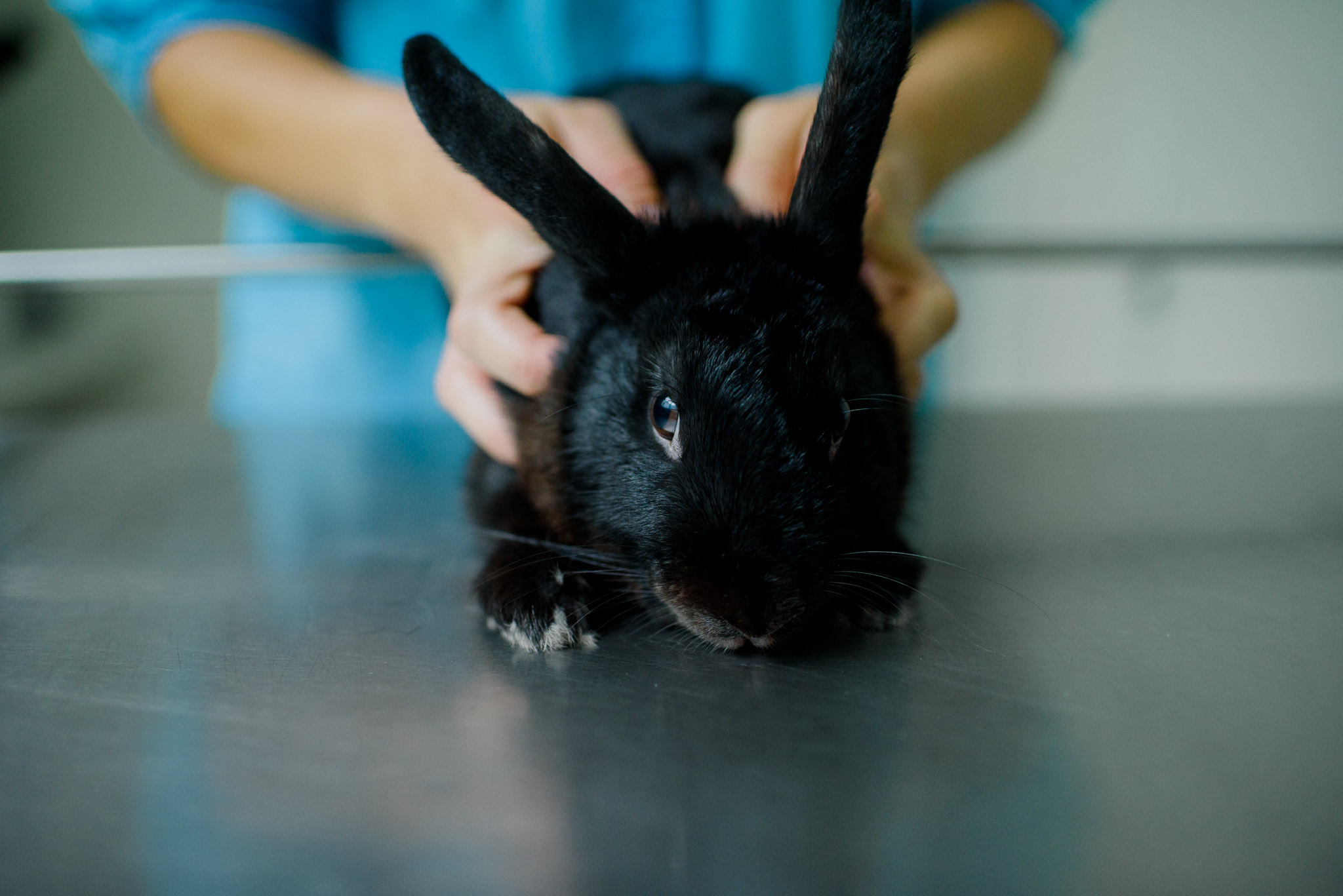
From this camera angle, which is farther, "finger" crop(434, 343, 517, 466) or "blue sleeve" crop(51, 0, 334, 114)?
"blue sleeve" crop(51, 0, 334, 114)

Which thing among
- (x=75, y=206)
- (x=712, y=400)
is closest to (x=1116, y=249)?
(x=712, y=400)

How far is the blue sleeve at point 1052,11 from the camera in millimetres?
1801

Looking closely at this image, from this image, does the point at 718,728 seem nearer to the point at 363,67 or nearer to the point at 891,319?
the point at 891,319

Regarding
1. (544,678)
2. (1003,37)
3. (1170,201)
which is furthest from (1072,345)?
(544,678)

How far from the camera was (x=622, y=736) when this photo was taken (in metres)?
0.67

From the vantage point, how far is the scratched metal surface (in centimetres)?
53

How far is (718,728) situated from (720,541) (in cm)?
17

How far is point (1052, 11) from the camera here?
1.81m

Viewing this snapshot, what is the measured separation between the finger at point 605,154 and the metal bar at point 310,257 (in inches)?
35.1

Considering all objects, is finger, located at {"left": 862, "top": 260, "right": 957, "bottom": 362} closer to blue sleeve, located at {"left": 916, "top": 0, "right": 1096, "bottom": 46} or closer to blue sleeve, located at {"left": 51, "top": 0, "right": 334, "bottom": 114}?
blue sleeve, located at {"left": 916, "top": 0, "right": 1096, "bottom": 46}

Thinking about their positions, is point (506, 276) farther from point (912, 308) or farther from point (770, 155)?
point (912, 308)

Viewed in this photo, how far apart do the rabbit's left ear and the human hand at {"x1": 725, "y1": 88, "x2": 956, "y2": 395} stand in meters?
0.16

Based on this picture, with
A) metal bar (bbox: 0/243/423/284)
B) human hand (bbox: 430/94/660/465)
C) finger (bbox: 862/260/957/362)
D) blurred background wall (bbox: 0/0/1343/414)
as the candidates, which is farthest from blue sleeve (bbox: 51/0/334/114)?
blurred background wall (bbox: 0/0/1343/414)

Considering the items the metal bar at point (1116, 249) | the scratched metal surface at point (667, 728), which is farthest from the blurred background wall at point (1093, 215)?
the scratched metal surface at point (667, 728)
